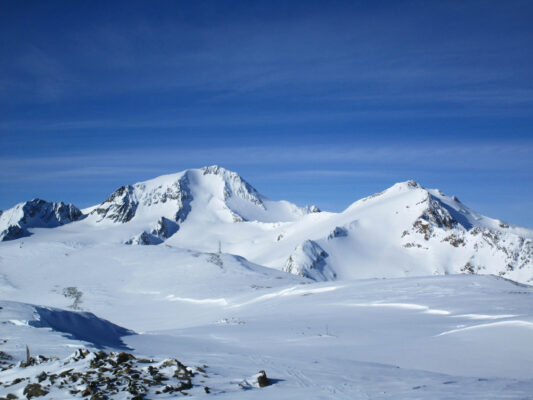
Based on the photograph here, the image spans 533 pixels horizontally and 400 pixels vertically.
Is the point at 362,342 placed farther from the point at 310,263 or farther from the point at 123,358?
the point at 310,263

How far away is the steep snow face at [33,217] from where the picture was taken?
531 ft

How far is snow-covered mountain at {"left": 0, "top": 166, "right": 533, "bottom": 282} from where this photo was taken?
140 meters

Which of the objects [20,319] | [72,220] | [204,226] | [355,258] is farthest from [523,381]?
[72,220]

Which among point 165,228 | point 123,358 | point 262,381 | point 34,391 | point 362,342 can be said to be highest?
point 165,228

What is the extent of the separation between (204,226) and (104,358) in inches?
7335

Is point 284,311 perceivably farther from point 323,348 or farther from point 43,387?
point 43,387

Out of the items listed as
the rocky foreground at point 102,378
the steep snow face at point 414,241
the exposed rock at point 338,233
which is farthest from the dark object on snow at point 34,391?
the exposed rock at point 338,233

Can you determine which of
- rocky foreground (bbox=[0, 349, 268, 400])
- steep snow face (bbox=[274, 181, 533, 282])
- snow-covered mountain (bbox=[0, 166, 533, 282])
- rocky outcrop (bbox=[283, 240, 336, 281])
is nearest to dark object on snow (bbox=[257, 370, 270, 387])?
rocky foreground (bbox=[0, 349, 268, 400])

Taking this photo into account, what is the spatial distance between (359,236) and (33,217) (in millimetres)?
129407

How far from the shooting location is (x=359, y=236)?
505 feet

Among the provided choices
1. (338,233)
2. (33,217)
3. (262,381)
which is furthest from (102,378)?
(33,217)

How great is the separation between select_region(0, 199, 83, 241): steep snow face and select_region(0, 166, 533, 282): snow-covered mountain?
1.37ft

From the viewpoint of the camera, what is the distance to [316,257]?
133 m

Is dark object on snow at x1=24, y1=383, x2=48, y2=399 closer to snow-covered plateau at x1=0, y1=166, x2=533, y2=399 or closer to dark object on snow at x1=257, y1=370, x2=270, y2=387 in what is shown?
snow-covered plateau at x1=0, y1=166, x2=533, y2=399
